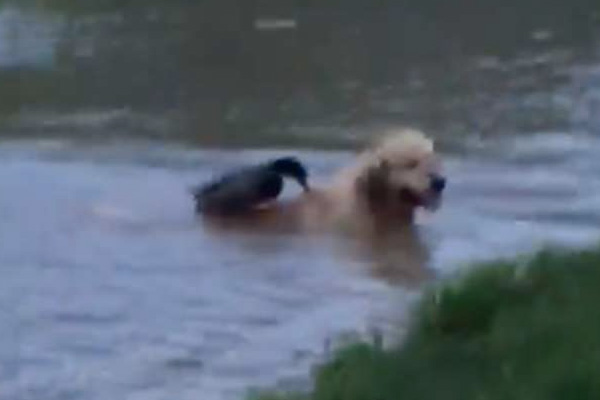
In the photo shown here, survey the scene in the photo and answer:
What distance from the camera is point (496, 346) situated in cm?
638

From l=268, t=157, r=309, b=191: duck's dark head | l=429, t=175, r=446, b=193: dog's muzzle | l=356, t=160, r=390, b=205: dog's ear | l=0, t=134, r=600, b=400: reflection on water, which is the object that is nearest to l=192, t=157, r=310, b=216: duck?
l=268, t=157, r=309, b=191: duck's dark head

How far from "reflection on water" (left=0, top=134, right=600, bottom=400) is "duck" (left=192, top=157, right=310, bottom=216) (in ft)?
0.45

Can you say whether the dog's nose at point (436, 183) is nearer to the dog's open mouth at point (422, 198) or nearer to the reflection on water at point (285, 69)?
the dog's open mouth at point (422, 198)

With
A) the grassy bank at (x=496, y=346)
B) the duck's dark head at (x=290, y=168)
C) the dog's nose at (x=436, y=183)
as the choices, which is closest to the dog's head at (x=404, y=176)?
the dog's nose at (x=436, y=183)

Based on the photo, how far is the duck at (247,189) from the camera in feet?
33.9

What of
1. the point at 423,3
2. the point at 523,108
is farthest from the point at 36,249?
the point at 423,3

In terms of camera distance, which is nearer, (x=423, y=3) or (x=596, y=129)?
(x=596, y=129)

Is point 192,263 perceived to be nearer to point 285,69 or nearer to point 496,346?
point 496,346

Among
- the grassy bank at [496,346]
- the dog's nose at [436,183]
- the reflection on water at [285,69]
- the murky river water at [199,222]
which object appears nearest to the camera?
the grassy bank at [496,346]

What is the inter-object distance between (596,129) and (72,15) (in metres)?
7.05

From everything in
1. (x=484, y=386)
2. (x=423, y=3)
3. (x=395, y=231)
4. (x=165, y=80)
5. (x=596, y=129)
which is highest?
(x=423, y=3)

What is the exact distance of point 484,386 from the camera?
593cm

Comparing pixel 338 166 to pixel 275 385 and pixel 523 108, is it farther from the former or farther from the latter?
pixel 275 385

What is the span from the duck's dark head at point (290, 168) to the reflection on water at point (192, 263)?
1.21ft
